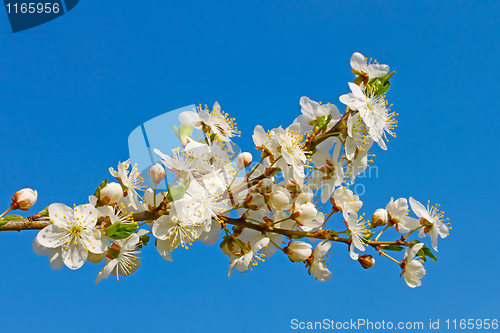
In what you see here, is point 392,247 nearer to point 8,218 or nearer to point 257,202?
point 257,202

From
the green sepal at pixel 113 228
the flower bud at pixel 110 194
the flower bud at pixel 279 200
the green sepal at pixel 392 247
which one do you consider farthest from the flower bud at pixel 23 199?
the green sepal at pixel 392 247

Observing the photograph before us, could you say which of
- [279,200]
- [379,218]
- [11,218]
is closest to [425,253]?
[379,218]

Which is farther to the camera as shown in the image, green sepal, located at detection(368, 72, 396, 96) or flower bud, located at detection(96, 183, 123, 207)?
green sepal, located at detection(368, 72, 396, 96)

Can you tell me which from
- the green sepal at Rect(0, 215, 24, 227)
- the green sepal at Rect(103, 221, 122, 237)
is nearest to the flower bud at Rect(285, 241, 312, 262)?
the green sepal at Rect(103, 221, 122, 237)

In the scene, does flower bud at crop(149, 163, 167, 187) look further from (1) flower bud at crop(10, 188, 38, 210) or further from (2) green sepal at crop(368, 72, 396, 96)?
(2) green sepal at crop(368, 72, 396, 96)

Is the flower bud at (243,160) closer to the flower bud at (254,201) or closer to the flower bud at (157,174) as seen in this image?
the flower bud at (254,201)

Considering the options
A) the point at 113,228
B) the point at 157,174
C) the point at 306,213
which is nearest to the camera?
the point at 113,228

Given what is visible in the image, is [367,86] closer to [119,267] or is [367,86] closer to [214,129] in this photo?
[214,129]
